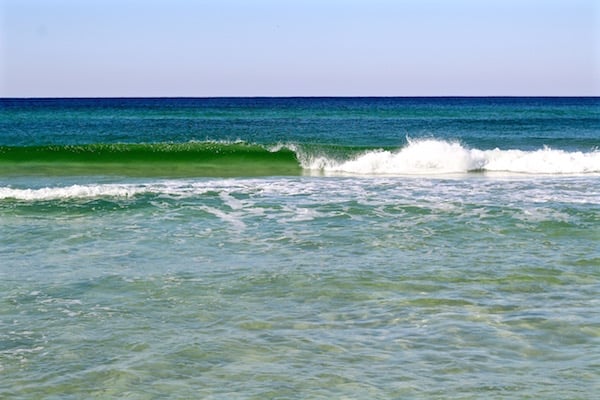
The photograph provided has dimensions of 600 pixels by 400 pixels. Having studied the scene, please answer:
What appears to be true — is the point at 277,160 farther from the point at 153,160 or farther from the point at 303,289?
the point at 303,289

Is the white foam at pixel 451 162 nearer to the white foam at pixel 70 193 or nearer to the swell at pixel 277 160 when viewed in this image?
the swell at pixel 277 160

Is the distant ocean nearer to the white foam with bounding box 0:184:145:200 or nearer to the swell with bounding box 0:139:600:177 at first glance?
the white foam with bounding box 0:184:145:200

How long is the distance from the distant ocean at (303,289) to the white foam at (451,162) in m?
3.69

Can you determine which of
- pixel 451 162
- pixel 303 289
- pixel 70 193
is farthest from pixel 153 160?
pixel 303 289

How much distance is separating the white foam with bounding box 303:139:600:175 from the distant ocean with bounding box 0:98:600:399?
3695 mm

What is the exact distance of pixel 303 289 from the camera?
8.55 m

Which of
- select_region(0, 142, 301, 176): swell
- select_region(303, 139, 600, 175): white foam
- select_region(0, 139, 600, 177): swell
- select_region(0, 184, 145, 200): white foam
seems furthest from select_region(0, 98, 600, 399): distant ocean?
select_region(0, 142, 301, 176): swell

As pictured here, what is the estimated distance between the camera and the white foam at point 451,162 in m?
23.7

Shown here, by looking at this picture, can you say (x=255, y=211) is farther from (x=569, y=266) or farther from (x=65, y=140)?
(x=65, y=140)

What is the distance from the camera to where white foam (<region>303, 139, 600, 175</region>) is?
23688 mm

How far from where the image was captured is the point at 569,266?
9.51m

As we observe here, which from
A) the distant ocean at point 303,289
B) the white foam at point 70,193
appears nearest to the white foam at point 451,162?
the distant ocean at point 303,289

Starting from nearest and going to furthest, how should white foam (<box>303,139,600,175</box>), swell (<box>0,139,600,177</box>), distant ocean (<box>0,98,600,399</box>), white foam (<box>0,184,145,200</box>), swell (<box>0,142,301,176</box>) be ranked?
distant ocean (<box>0,98,600,399</box>) < white foam (<box>0,184,145,200</box>) < white foam (<box>303,139,600,175</box>) < swell (<box>0,139,600,177</box>) < swell (<box>0,142,301,176</box>)

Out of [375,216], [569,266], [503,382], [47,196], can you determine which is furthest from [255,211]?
[503,382]
